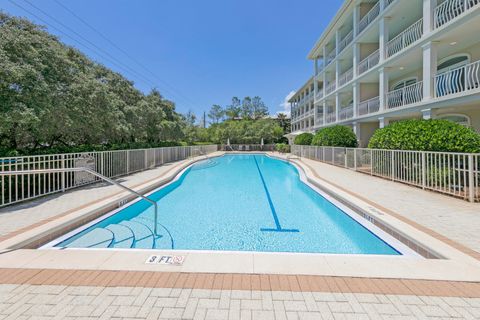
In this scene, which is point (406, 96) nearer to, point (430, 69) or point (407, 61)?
point (407, 61)

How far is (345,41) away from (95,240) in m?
23.2

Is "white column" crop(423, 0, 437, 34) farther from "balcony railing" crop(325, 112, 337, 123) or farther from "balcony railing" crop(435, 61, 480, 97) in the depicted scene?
"balcony railing" crop(325, 112, 337, 123)

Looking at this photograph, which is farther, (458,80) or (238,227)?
(458,80)

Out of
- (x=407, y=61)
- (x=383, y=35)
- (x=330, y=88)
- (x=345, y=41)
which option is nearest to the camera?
(x=407, y=61)

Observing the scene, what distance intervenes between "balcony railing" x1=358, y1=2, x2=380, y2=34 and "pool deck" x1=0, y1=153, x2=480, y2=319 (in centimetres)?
1691

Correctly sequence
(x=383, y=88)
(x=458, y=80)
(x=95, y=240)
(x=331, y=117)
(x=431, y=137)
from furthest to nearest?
(x=331, y=117), (x=383, y=88), (x=458, y=80), (x=431, y=137), (x=95, y=240)

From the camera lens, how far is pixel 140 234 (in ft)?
16.7

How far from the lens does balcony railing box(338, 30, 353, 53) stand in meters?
19.2

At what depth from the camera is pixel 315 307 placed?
7.21 ft

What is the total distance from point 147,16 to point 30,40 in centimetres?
1170

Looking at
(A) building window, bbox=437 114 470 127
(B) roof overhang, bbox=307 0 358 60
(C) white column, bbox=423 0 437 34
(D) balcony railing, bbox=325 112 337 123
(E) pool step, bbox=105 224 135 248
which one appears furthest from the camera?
(D) balcony railing, bbox=325 112 337 123

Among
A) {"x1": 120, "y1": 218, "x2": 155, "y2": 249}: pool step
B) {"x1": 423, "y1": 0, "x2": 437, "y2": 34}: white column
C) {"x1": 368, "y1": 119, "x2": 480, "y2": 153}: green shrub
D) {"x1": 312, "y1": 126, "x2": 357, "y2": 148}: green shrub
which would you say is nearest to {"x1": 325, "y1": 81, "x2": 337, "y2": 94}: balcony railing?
{"x1": 312, "y1": 126, "x2": 357, "y2": 148}: green shrub

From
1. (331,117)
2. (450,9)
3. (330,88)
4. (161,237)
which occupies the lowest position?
(161,237)

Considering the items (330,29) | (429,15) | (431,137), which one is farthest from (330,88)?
(431,137)
